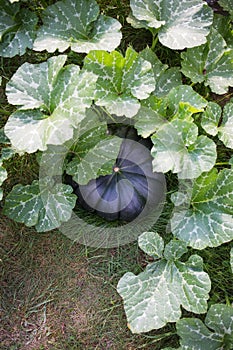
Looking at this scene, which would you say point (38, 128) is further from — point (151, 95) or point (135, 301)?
point (135, 301)

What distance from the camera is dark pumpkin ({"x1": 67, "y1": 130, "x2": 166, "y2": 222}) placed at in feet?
8.34

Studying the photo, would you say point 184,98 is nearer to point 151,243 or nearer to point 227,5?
point 227,5

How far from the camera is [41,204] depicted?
2.51 metres

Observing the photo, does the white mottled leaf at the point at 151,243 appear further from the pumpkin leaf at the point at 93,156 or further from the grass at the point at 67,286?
the pumpkin leaf at the point at 93,156

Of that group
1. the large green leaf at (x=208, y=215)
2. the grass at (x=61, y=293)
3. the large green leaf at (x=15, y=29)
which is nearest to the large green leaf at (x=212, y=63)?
the large green leaf at (x=208, y=215)

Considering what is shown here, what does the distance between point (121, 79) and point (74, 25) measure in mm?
341

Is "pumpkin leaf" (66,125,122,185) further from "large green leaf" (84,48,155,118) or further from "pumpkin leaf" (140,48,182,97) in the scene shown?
"pumpkin leaf" (140,48,182,97)

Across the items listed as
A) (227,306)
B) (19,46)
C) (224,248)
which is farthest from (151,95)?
(227,306)

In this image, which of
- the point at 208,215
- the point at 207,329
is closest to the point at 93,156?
the point at 208,215

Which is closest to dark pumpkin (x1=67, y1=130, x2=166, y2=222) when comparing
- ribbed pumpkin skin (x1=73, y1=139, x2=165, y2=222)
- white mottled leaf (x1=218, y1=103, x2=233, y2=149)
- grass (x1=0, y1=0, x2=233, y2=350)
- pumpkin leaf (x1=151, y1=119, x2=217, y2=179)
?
ribbed pumpkin skin (x1=73, y1=139, x2=165, y2=222)

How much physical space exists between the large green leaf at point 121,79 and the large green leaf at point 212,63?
0.29 meters

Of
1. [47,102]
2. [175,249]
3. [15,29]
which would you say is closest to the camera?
[47,102]

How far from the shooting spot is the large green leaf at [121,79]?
2.35 m

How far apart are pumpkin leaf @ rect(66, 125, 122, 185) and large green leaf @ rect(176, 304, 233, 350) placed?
0.75m
